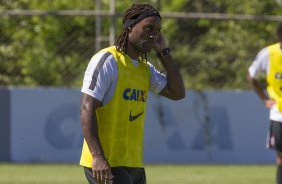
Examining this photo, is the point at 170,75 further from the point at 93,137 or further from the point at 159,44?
the point at 93,137

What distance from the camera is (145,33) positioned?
20.3ft

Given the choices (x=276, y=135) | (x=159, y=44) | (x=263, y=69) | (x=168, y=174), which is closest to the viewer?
(x=159, y=44)

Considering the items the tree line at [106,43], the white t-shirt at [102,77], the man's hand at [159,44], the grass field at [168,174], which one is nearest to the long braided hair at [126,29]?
the white t-shirt at [102,77]

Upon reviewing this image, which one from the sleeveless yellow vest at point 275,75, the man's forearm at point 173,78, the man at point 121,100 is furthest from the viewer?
the sleeveless yellow vest at point 275,75

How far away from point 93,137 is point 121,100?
396 millimetres

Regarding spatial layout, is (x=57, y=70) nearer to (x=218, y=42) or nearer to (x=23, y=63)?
(x=23, y=63)

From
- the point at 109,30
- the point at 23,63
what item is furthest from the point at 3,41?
the point at 109,30

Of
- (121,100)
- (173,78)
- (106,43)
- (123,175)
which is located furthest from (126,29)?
(106,43)

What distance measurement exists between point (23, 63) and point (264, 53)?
23.2 feet

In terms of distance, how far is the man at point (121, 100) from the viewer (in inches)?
235

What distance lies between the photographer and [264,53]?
11148mm

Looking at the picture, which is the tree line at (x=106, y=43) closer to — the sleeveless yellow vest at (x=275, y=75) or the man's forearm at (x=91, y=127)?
the sleeveless yellow vest at (x=275, y=75)

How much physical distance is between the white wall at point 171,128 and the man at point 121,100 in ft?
33.3

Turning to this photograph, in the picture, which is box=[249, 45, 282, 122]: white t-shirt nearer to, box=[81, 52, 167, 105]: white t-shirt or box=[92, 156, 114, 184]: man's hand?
box=[81, 52, 167, 105]: white t-shirt
